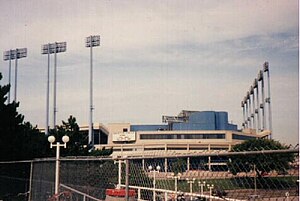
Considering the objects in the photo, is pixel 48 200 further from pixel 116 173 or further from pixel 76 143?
pixel 76 143

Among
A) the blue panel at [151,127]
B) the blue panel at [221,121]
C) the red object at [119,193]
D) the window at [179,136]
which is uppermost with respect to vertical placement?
the blue panel at [221,121]

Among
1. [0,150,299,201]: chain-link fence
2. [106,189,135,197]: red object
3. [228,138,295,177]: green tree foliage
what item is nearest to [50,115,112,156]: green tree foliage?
[0,150,299,201]: chain-link fence

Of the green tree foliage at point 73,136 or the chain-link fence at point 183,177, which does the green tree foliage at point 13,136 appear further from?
the chain-link fence at point 183,177

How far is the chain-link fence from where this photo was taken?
6.25 ft

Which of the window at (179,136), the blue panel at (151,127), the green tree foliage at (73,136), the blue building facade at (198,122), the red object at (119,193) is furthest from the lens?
the blue building facade at (198,122)

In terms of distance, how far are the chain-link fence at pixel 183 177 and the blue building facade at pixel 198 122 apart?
50.4 metres

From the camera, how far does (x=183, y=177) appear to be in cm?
253

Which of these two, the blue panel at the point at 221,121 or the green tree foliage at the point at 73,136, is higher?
the blue panel at the point at 221,121

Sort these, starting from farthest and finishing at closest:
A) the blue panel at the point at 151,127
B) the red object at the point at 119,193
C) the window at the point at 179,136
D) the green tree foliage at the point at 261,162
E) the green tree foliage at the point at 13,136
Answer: the blue panel at the point at 151,127
the window at the point at 179,136
the green tree foliage at the point at 13,136
the red object at the point at 119,193
the green tree foliage at the point at 261,162

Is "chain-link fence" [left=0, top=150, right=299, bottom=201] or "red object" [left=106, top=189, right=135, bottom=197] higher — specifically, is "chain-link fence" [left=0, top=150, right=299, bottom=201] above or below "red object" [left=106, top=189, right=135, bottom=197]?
above

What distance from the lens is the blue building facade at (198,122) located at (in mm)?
55469

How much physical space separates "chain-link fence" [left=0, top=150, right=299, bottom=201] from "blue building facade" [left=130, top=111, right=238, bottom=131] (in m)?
50.4

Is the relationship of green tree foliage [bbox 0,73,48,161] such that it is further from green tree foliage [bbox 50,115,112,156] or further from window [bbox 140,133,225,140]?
window [bbox 140,133,225,140]

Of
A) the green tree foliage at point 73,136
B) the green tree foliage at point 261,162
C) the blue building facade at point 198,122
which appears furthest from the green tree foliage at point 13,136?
the blue building facade at point 198,122
